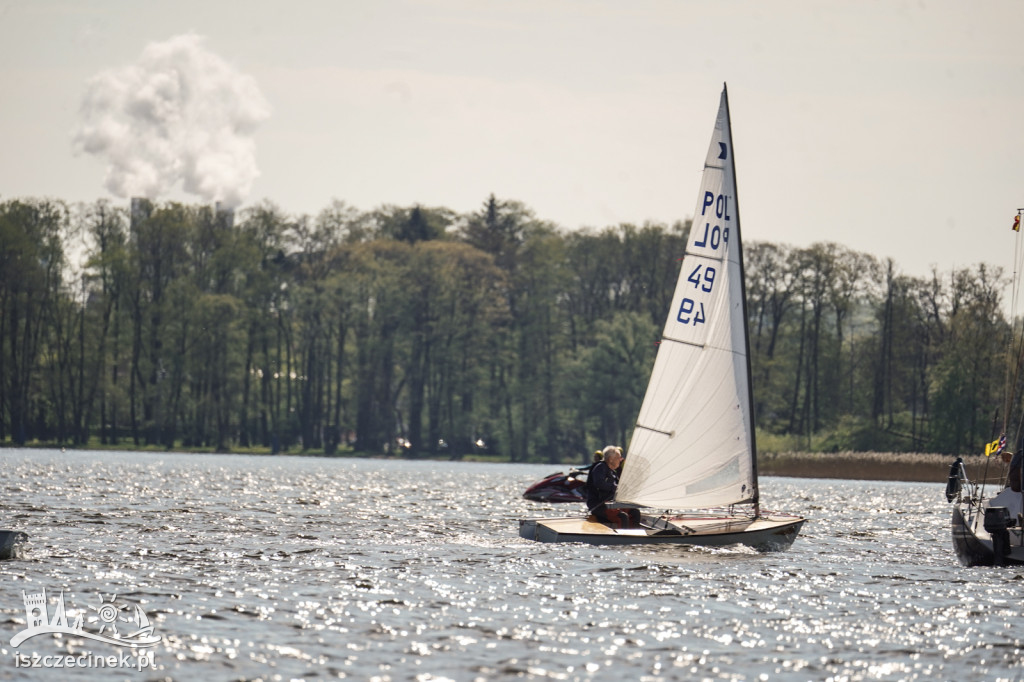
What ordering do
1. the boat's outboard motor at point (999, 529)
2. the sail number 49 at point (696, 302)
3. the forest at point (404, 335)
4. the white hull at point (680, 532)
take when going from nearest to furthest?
the boat's outboard motor at point (999, 529) → the white hull at point (680, 532) → the sail number 49 at point (696, 302) → the forest at point (404, 335)

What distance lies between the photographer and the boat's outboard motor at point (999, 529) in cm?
2680

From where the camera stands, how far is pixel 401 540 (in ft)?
97.8

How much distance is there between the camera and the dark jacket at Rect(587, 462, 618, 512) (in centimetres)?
2911

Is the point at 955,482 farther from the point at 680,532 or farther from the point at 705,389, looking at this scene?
the point at 680,532

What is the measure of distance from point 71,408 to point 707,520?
84.4m

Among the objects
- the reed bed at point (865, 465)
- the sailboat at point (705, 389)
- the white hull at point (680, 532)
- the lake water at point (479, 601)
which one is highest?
the sailboat at point (705, 389)

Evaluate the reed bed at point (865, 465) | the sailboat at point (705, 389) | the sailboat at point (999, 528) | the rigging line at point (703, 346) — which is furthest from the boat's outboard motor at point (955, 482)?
the reed bed at point (865, 465)

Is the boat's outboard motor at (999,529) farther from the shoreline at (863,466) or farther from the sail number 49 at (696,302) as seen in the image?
the shoreline at (863,466)

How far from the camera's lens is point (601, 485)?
29.1 m

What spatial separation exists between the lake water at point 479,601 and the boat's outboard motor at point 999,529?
0.40 meters

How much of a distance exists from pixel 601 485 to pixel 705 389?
3.10 m

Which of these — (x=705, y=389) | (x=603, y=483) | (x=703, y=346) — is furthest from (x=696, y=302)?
(x=603, y=483)

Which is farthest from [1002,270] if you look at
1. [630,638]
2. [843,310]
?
[630,638]

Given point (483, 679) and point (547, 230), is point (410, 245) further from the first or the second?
point (483, 679)
